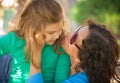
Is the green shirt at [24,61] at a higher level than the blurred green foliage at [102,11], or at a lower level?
higher

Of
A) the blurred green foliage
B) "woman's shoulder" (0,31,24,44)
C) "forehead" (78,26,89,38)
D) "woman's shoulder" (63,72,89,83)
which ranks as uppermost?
"forehead" (78,26,89,38)

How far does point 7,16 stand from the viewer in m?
7.33

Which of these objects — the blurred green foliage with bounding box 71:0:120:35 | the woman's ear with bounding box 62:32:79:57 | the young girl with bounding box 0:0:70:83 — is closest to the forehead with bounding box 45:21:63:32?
the young girl with bounding box 0:0:70:83

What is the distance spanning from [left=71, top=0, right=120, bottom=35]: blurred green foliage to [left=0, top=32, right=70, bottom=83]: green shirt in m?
8.78

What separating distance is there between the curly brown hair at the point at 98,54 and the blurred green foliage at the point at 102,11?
896 cm

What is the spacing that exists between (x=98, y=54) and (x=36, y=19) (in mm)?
551

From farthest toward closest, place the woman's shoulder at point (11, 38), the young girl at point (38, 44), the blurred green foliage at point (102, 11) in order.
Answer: the blurred green foliage at point (102, 11), the woman's shoulder at point (11, 38), the young girl at point (38, 44)

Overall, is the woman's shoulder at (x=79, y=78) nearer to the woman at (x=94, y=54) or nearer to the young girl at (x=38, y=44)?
the woman at (x=94, y=54)

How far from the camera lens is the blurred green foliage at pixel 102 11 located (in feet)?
40.5

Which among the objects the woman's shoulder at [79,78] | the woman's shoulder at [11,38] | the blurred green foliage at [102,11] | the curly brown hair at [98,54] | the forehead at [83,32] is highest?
the forehead at [83,32]

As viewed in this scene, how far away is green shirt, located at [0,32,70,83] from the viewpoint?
344 centimetres

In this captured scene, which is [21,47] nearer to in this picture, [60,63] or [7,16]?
[60,63]

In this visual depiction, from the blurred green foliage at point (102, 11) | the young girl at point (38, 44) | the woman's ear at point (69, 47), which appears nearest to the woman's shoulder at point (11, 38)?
the young girl at point (38, 44)

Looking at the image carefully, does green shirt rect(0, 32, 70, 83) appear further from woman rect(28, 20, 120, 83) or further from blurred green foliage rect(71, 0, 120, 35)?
blurred green foliage rect(71, 0, 120, 35)
